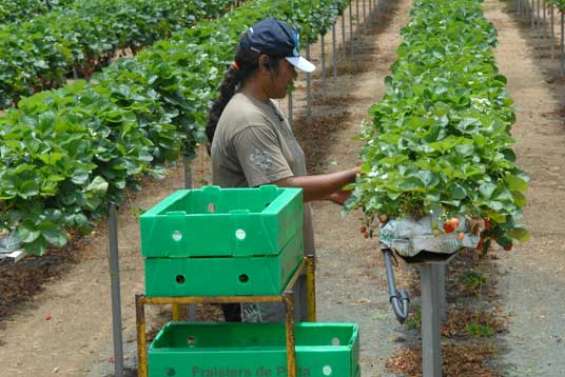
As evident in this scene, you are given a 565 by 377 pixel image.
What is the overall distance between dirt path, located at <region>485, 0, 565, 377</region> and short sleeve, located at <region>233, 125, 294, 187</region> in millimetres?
2682

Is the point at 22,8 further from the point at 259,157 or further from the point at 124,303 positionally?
the point at 259,157

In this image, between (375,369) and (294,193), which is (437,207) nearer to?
(294,193)

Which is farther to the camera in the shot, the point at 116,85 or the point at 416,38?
the point at 416,38

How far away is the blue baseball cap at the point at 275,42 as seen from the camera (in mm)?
5664

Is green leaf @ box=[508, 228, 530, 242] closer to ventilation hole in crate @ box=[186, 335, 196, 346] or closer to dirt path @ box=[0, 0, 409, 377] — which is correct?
ventilation hole in crate @ box=[186, 335, 196, 346]

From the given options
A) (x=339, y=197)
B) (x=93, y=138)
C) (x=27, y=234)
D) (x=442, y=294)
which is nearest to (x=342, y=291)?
(x=442, y=294)

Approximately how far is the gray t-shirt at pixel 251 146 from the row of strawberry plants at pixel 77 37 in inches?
260

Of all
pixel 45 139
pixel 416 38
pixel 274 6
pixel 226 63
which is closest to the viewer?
pixel 45 139

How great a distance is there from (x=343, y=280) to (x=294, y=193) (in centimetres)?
478

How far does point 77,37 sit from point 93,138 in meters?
8.71

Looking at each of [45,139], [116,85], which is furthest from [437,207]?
[116,85]

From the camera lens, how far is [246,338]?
4.95 meters

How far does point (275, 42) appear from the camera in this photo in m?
5.66

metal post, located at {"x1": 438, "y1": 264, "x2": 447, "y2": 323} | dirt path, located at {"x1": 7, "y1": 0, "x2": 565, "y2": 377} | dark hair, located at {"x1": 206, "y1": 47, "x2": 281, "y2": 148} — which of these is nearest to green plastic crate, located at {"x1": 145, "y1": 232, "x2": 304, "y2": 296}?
dark hair, located at {"x1": 206, "y1": 47, "x2": 281, "y2": 148}
